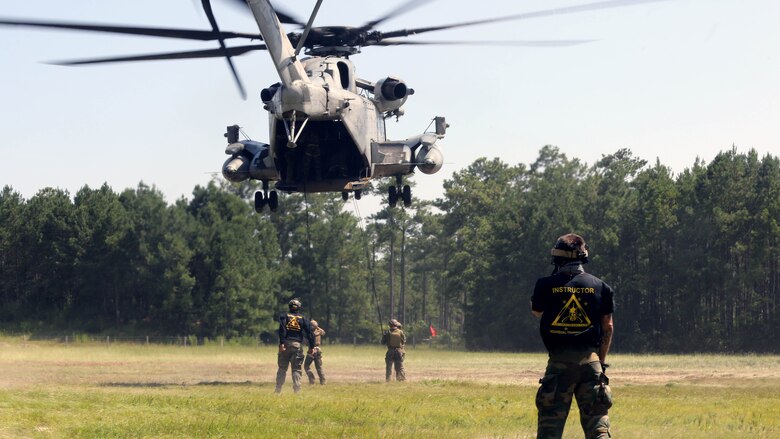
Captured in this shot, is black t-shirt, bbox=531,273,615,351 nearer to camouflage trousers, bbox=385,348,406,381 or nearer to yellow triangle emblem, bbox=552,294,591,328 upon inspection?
yellow triangle emblem, bbox=552,294,591,328

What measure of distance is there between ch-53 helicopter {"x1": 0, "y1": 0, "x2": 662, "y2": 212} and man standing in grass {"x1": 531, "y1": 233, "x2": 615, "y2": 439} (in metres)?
14.2

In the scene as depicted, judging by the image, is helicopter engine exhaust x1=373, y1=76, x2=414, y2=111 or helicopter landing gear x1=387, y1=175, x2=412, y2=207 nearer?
helicopter engine exhaust x1=373, y1=76, x2=414, y2=111

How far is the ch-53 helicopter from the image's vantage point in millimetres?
23500

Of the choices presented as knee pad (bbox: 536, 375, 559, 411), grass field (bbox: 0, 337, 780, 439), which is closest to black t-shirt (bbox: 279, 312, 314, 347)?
grass field (bbox: 0, 337, 780, 439)

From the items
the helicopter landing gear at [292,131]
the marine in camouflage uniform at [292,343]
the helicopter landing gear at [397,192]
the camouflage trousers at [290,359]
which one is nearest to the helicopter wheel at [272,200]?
the helicopter landing gear at [397,192]

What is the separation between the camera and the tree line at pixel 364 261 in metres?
72.1

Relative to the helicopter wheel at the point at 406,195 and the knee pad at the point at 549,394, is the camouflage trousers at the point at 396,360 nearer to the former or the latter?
the helicopter wheel at the point at 406,195

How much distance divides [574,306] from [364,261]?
9548 cm

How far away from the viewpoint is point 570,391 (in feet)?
28.6

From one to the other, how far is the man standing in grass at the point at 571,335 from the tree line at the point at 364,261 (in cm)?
6130

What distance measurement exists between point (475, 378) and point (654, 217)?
1992 inches

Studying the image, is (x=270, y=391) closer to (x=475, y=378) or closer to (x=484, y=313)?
(x=475, y=378)

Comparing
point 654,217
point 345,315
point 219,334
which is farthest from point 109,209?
point 654,217

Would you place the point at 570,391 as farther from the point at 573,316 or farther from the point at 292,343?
the point at 292,343
